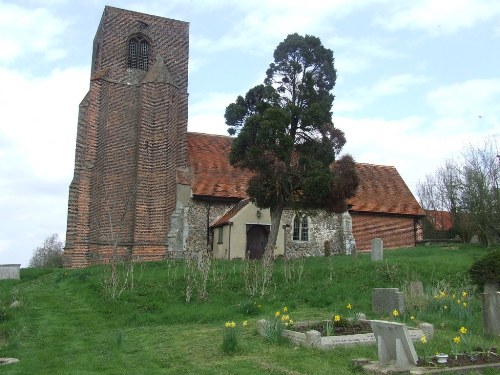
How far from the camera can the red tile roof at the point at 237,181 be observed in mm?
Answer: 29875

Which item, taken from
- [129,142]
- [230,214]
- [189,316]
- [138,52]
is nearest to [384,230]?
[230,214]

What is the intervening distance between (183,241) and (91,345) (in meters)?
17.0

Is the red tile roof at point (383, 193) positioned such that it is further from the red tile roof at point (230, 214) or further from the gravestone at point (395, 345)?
the gravestone at point (395, 345)

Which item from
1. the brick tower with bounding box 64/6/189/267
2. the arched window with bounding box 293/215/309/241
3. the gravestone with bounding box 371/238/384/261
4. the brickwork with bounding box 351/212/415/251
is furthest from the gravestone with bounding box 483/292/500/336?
the brickwork with bounding box 351/212/415/251

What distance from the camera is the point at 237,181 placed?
102 feet

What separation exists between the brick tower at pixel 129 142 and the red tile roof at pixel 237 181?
1.63 metres

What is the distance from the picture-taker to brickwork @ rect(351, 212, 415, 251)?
107 ft

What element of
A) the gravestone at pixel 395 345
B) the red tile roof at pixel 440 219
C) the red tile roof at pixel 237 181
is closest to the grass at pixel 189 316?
the gravestone at pixel 395 345

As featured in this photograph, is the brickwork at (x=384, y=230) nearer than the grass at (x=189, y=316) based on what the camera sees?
No

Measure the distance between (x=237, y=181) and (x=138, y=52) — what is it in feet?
30.1

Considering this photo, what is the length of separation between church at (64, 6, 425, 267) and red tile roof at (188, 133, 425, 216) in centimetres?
10

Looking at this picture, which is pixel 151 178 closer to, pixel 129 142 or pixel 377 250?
pixel 129 142

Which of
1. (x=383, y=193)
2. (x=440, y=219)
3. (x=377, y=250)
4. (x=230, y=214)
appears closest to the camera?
(x=377, y=250)

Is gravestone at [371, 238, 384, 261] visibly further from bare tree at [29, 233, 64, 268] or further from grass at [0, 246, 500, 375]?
bare tree at [29, 233, 64, 268]
